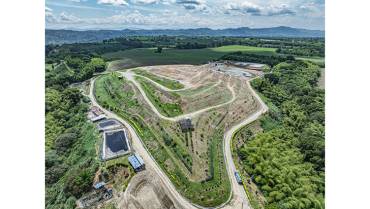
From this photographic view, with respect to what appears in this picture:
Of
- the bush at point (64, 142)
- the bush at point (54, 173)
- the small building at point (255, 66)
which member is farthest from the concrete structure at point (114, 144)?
the small building at point (255, 66)

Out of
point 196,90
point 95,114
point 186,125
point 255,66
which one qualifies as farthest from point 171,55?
point 186,125

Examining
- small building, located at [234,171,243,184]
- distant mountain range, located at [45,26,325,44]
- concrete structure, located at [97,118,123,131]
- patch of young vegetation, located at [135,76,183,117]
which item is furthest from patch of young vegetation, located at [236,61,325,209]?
distant mountain range, located at [45,26,325,44]

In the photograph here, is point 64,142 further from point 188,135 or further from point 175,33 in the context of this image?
point 175,33

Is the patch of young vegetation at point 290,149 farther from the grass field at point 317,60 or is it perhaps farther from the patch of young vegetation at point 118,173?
the grass field at point 317,60

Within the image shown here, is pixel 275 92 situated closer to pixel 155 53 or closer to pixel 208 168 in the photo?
pixel 208 168

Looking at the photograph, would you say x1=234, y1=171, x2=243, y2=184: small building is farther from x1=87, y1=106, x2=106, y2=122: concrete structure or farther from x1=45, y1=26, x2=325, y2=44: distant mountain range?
x1=45, y1=26, x2=325, y2=44: distant mountain range

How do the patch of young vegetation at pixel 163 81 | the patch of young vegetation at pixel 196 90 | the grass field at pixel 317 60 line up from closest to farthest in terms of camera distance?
the patch of young vegetation at pixel 196 90 → the patch of young vegetation at pixel 163 81 → the grass field at pixel 317 60
